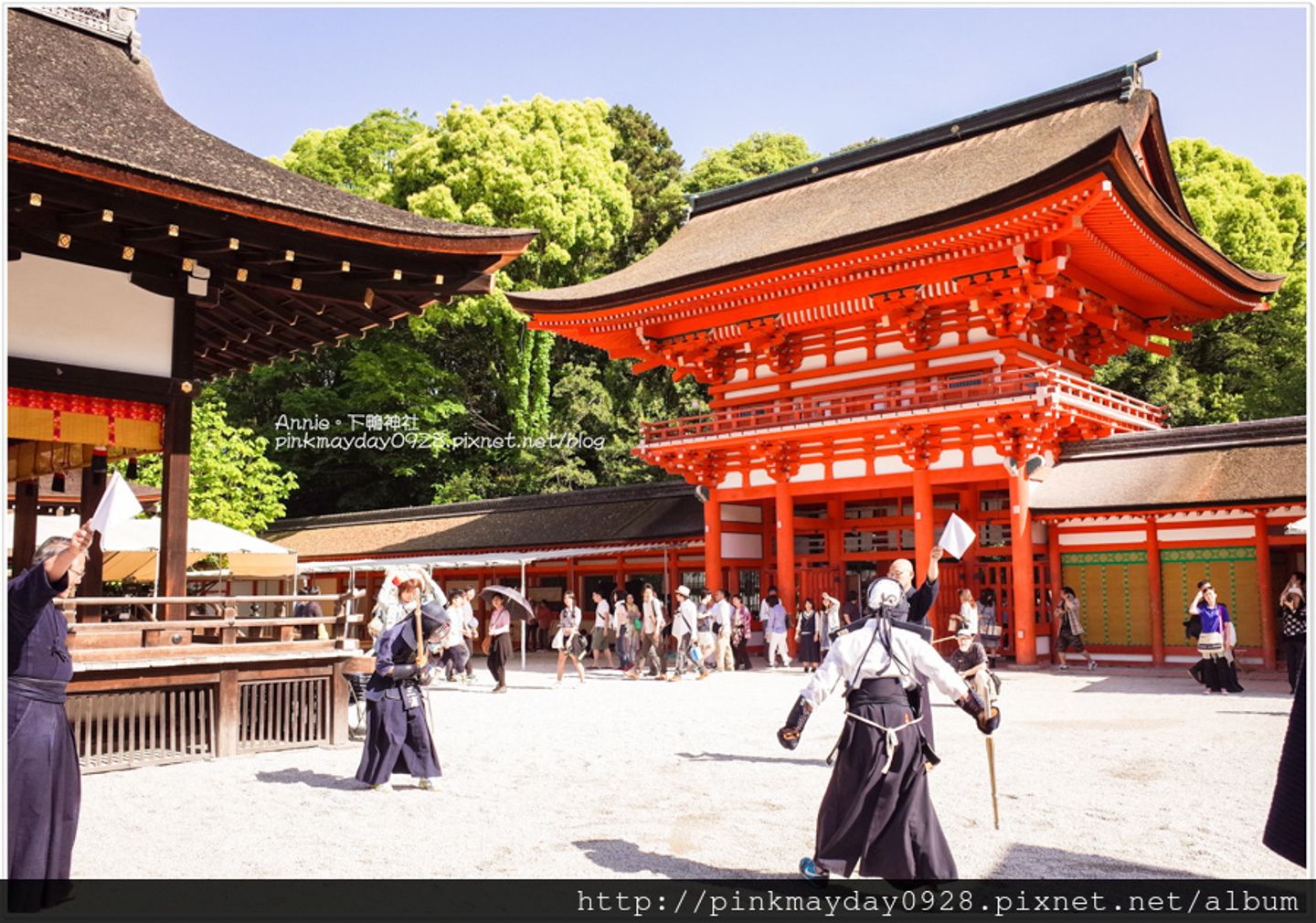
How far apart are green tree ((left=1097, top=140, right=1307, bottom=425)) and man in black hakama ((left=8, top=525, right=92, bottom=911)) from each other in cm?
2718

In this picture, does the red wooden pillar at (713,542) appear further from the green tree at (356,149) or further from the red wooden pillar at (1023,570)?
the green tree at (356,149)

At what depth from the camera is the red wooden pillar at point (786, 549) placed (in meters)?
20.6

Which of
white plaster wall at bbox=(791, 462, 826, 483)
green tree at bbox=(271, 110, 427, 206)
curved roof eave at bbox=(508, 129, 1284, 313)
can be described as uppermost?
green tree at bbox=(271, 110, 427, 206)

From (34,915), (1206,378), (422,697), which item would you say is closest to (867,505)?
(1206,378)

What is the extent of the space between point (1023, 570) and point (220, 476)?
16412 mm

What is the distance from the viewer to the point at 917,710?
18.3 feet

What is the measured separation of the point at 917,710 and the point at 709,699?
910cm

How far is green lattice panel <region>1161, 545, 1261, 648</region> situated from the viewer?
1669cm

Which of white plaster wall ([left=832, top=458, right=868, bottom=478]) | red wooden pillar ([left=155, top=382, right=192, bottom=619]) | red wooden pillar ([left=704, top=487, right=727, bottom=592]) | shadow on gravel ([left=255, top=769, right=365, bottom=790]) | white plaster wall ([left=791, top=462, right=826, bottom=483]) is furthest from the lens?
red wooden pillar ([left=704, top=487, right=727, bottom=592])

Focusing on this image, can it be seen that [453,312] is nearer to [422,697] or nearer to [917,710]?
[422,697]

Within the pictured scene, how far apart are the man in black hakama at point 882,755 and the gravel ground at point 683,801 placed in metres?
0.59

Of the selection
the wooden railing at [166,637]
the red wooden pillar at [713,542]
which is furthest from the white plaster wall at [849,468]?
the wooden railing at [166,637]

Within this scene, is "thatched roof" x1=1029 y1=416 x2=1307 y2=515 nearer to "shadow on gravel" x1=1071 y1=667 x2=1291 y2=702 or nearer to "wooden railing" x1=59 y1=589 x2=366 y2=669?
"shadow on gravel" x1=1071 y1=667 x2=1291 y2=702

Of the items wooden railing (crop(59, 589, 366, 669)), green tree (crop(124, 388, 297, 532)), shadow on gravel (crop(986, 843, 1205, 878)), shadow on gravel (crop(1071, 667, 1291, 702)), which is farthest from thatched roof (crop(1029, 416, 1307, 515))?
green tree (crop(124, 388, 297, 532))
